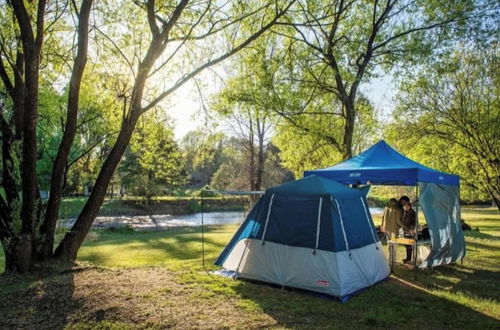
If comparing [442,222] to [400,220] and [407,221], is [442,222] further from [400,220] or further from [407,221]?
[400,220]

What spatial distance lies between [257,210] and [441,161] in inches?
446

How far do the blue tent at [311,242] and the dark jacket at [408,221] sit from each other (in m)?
1.59

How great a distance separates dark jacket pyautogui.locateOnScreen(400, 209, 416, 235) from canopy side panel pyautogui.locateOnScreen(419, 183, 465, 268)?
0.42 meters

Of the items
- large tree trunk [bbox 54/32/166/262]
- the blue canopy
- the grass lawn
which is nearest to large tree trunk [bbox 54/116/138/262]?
large tree trunk [bbox 54/32/166/262]

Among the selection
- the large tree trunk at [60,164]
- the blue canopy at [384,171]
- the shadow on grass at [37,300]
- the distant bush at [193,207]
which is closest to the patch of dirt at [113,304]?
the shadow on grass at [37,300]

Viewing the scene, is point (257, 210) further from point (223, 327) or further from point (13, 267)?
point (13, 267)

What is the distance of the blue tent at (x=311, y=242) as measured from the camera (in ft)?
20.2

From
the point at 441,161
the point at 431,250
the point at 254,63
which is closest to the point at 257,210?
the point at 431,250

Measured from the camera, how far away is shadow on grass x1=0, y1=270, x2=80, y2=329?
4.92 meters

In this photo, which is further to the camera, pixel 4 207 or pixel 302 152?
pixel 302 152

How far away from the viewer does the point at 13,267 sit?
24.0 ft

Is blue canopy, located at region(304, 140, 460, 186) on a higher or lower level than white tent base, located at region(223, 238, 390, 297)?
higher

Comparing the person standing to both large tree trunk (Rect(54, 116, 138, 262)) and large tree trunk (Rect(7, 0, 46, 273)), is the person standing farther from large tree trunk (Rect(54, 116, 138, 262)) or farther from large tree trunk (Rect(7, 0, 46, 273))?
large tree trunk (Rect(7, 0, 46, 273))

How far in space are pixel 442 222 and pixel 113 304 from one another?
6852 millimetres
